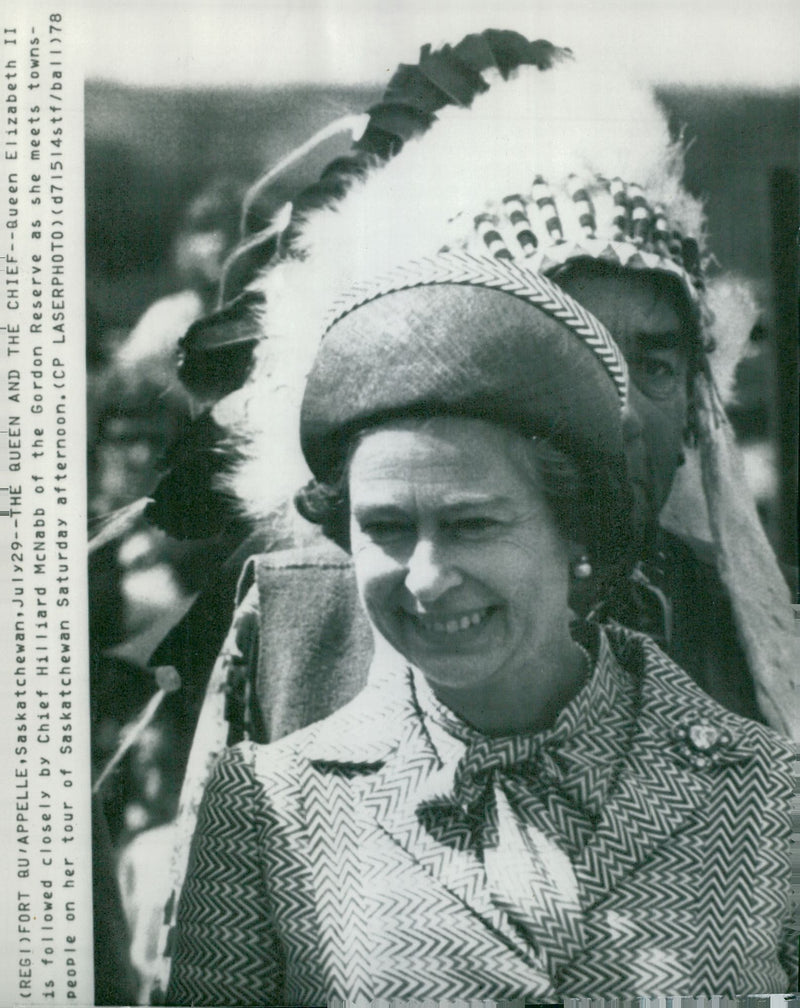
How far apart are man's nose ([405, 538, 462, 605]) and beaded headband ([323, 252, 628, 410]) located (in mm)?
427

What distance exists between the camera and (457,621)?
6.89 feet

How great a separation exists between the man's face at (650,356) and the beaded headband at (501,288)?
0.05 meters

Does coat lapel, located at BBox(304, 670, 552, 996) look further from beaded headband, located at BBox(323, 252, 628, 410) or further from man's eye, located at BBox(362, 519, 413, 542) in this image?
beaded headband, located at BBox(323, 252, 628, 410)

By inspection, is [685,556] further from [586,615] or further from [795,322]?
[795,322]

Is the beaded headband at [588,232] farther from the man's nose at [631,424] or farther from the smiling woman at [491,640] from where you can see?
the man's nose at [631,424]

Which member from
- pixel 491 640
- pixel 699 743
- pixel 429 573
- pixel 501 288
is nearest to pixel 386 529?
pixel 429 573

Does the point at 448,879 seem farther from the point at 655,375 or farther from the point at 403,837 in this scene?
the point at 655,375

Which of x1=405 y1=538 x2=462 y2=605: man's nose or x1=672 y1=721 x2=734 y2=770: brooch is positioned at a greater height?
x1=405 y1=538 x2=462 y2=605: man's nose

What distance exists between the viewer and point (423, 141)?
88.0 inches

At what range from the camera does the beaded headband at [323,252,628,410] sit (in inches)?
81.0

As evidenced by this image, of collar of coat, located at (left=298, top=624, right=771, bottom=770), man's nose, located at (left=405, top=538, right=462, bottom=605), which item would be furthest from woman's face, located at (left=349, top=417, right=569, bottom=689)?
collar of coat, located at (left=298, top=624, right=771, bottom=770)

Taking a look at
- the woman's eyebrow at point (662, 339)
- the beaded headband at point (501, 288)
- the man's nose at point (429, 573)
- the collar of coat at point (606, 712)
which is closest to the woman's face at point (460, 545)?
the man's nose at point (429, 573)

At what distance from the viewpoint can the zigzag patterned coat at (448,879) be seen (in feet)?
6.83

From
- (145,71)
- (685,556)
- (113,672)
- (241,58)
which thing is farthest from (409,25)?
(113,672)
